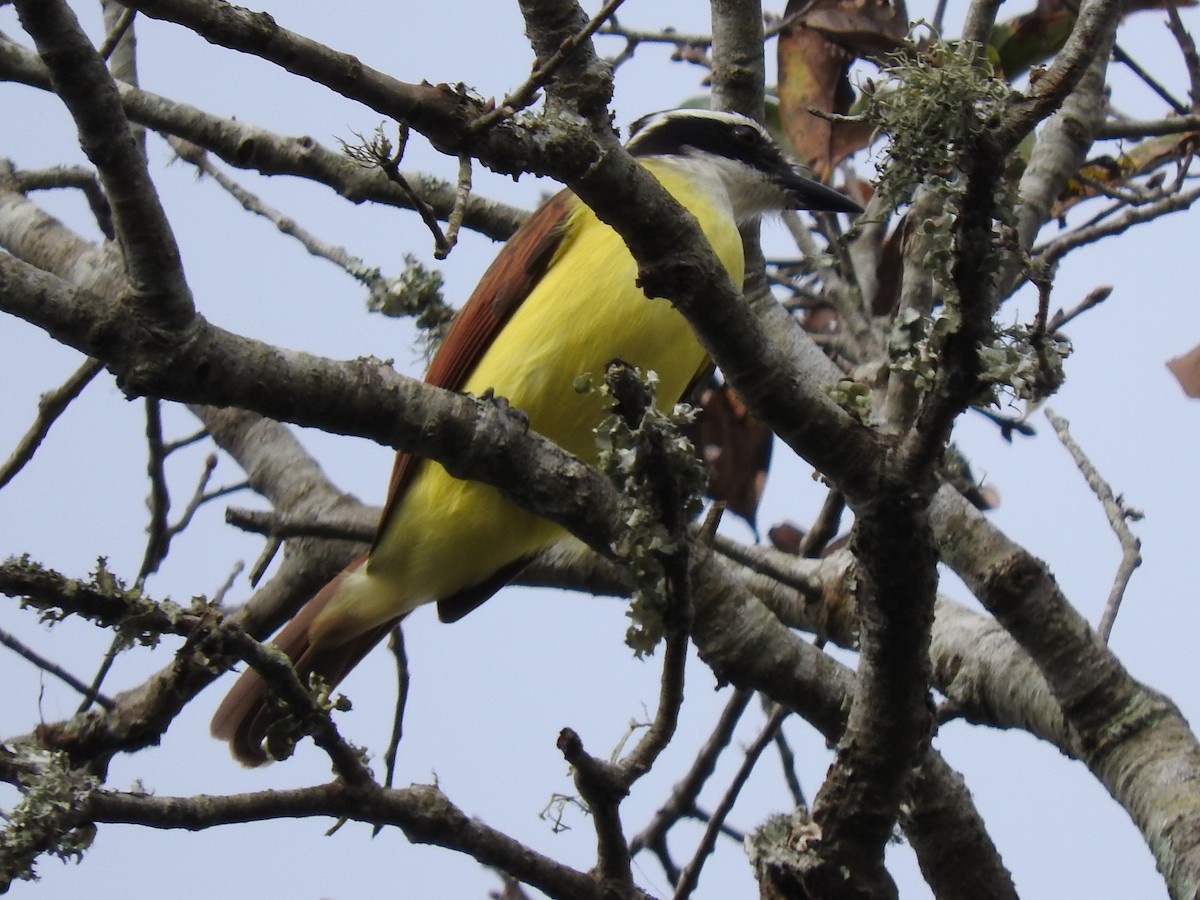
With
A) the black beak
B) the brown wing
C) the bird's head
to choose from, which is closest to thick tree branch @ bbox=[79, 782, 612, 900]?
the brown wing

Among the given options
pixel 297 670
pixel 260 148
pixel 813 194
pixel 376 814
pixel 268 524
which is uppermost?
pixel 813 194

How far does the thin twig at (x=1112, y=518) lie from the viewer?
125 inches

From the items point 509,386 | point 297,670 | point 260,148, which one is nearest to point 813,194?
point 509,386

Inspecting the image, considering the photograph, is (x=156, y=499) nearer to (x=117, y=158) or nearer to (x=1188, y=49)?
(x=117, y=158)

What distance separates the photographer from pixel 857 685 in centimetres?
215

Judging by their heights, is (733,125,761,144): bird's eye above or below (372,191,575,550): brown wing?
above

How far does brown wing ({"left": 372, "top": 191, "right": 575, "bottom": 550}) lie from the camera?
3840mm

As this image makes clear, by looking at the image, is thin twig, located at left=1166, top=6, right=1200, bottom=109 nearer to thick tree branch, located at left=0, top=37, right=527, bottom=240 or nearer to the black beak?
the black beak

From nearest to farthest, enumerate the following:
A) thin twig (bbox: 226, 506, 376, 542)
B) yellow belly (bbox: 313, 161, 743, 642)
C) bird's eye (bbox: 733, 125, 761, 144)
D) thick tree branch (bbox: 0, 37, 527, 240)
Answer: thin twig (bbox: 226, 506, 376, 542) < yellow belly (bbox: 313, 161, 743, 642) < thick tree branch (bbox: 0, 37, 527, 240) < bird's eye (bbox: 733, 125, 761, 144)

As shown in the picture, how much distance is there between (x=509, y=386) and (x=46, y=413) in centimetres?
111

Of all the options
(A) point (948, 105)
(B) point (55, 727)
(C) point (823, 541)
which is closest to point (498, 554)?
(C) point (823, 541)

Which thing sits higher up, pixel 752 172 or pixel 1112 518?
pixel 752 172

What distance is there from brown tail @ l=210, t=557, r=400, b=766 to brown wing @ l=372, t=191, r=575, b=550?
34 centimetres

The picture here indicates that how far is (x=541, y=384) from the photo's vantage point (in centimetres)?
360
